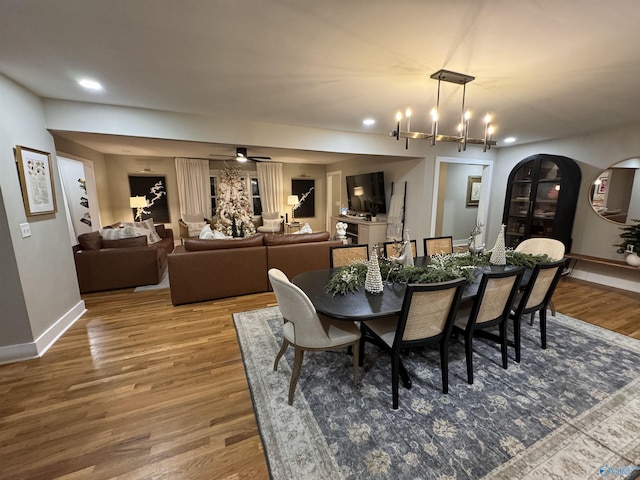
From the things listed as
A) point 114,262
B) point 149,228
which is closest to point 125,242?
point 114,262

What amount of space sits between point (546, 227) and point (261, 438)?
5358 millimetres

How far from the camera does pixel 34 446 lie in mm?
1554

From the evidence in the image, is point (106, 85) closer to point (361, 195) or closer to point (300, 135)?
point (300, 135)

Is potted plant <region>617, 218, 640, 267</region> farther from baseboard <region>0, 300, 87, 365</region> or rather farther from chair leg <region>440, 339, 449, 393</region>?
baseboard <region>0, 300, 87, 365</region>

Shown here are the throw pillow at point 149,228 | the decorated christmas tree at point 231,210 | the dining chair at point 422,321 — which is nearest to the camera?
the dining chair at point 422,321

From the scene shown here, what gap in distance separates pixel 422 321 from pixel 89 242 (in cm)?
445

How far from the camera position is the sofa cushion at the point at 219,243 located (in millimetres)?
3441

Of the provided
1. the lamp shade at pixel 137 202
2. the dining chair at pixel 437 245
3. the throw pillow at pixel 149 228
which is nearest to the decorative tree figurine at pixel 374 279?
the dining chair at pixel 437 245

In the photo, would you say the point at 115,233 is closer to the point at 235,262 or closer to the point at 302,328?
the point at 235,262

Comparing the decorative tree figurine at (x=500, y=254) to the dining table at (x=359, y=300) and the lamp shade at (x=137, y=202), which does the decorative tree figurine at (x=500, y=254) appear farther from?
the lamp shade at (x=137, y=202)

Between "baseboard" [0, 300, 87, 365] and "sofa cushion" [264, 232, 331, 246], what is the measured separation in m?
2.33

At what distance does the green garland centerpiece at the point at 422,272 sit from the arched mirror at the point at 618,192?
2.60 m

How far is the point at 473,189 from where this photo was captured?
6934 mm

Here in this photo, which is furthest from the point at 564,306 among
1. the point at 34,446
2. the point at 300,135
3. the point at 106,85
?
the point at 106,85
